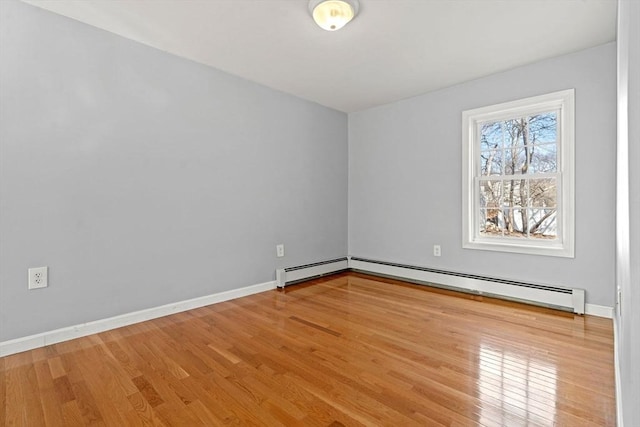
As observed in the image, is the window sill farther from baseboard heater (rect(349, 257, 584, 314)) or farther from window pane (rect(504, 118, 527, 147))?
window pane (rect(504, 118, 527, 147))

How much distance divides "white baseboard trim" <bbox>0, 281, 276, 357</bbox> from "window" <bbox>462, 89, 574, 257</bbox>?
103 inches

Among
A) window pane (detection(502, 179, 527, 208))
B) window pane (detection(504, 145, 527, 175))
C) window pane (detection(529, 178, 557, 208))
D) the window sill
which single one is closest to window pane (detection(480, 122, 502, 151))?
window pane (detection(504, 145, 527, 175))

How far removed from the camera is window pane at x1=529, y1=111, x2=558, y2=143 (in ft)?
9.50

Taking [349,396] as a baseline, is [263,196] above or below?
above

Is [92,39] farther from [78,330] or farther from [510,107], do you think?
[510,107]

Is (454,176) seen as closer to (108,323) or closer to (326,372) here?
(326,372)

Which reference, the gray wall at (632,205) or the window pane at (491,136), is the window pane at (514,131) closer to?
the window pane at (491,136)

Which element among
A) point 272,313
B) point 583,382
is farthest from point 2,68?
point 583,382

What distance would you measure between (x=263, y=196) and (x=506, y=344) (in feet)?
8.23

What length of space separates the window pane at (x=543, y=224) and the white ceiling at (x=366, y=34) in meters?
1.41

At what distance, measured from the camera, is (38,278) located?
6.80 ft

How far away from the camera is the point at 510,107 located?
3.04 metres

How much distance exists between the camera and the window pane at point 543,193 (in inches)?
114

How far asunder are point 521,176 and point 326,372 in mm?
2677
